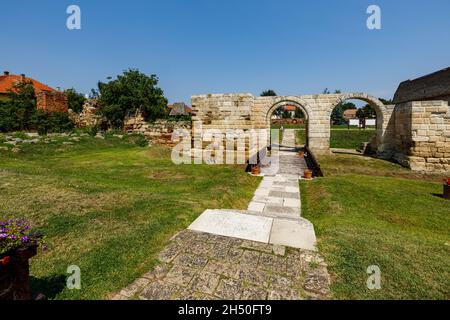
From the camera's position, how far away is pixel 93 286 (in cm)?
254

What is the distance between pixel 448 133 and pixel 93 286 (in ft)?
50.5

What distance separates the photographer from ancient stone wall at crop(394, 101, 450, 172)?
10.6 m

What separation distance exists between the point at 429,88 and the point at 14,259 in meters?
28.5

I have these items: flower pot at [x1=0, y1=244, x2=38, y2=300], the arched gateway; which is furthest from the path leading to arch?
the arched gateway

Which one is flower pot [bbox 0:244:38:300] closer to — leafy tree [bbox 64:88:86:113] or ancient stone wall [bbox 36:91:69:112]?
ancient stone wall [bbox 36:91:69:112]

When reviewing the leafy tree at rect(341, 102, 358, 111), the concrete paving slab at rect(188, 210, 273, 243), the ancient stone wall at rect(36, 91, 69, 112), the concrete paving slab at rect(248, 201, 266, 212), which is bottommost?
the concrete paving slab at rect(248, 201, 266, 212)

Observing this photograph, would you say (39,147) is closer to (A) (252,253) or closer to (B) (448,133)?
(A) (252,253)

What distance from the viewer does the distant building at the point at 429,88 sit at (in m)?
17.9

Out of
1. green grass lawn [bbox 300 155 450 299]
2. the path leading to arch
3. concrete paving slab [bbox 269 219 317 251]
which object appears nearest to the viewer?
green grass lawn [bbox 300 155 450 299]

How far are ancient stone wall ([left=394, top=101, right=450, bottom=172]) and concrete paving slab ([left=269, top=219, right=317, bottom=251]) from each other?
34.4 ft

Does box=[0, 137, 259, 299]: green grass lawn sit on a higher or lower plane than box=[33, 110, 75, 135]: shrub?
lower

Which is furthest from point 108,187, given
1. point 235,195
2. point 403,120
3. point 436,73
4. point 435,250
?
point 436,73

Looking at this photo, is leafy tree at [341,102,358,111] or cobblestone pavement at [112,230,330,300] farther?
leafy tree at [341,102,358,111]

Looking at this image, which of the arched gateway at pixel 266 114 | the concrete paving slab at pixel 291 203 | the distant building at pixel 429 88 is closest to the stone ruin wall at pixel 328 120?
the arched gateway at pixel 266 114
